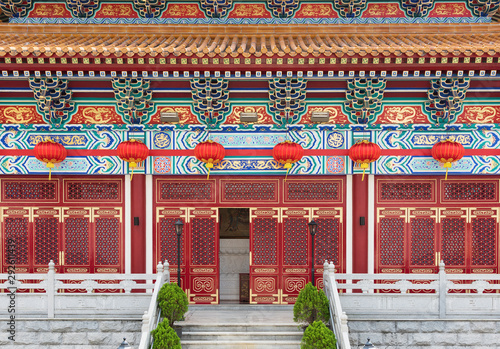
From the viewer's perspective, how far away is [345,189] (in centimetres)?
773

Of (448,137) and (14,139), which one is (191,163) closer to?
(14,139)

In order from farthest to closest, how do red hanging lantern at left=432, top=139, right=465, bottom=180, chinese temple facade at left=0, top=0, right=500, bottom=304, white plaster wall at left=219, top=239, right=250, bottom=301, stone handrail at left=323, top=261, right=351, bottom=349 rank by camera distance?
white plaster wall at left=219, top=239, right=250, bottom=301
chinese temple facade at left=0, top=0, right=500, bottom=304
red hanging lantern at left=432, top=139, right=465, bottom=180
stone handrail at left=323, top=261, right=351, bottom=349

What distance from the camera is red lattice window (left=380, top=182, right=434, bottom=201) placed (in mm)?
7723

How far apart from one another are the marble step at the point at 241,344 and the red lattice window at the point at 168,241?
1.85 meters

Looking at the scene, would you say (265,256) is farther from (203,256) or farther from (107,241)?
(107,241)

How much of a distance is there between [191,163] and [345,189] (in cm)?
321

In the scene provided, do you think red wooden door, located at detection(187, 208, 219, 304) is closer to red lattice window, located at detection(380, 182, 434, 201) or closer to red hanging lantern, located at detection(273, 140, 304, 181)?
red hanging lantern, located at detection(273, 140, 304, 181)

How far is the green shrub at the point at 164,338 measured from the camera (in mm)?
5633

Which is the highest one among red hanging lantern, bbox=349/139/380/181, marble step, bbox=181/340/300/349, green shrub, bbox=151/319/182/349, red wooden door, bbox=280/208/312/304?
red hanging lantern, bbox=349/139/380/181

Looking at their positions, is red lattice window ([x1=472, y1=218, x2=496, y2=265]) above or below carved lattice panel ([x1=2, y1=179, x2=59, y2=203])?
below

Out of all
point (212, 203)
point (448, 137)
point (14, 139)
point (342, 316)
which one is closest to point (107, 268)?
point (212, 203)

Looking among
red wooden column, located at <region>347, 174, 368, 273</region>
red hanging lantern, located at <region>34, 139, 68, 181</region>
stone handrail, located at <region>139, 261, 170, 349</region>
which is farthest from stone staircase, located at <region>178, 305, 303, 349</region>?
red hanging lantern, located at <region>34, 139, 68, 181</region>

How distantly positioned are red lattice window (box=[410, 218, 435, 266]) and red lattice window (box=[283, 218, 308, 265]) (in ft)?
7.24

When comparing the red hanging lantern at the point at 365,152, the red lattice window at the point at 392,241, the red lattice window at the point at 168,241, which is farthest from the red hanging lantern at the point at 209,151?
the red lattice window at the point at 392,241
